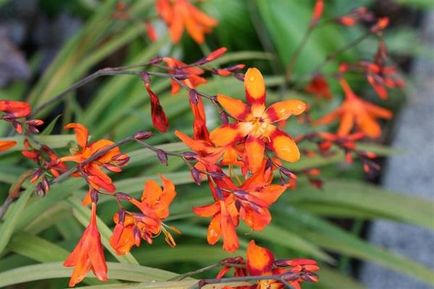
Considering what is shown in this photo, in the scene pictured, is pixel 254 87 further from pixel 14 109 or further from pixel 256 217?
pixel 14 109

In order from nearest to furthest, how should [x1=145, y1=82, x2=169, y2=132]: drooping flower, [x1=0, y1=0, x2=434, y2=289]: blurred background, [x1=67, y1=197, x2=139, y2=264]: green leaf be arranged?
[x1=145, y1=82, x2=169, y2=132]: drooping flower → [x1=67, y1=197, x2=139, y2=264]: green leaf → [x1=0, y1=0, x2=434, y2=289]: blurred background

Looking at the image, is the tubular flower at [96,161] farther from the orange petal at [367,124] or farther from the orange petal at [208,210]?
the orange petal at [367,124]

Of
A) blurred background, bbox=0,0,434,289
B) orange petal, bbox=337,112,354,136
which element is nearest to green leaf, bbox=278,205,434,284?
blurred background, bbox=0,0,434,289

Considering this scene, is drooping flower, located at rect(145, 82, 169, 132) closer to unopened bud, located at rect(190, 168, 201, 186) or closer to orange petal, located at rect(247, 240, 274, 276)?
unopened bud, located at rect(190, 168, 201, 186)

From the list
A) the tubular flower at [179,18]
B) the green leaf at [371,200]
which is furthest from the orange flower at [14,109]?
the green leaf at [371,200]

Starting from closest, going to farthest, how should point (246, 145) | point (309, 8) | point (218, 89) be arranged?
1. point (246, 145)
2. point (218, 89)
3. point (309, 8)

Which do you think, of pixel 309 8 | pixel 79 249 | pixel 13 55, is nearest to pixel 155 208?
pixel 79 249

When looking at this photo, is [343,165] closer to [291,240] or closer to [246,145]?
[291,240]
